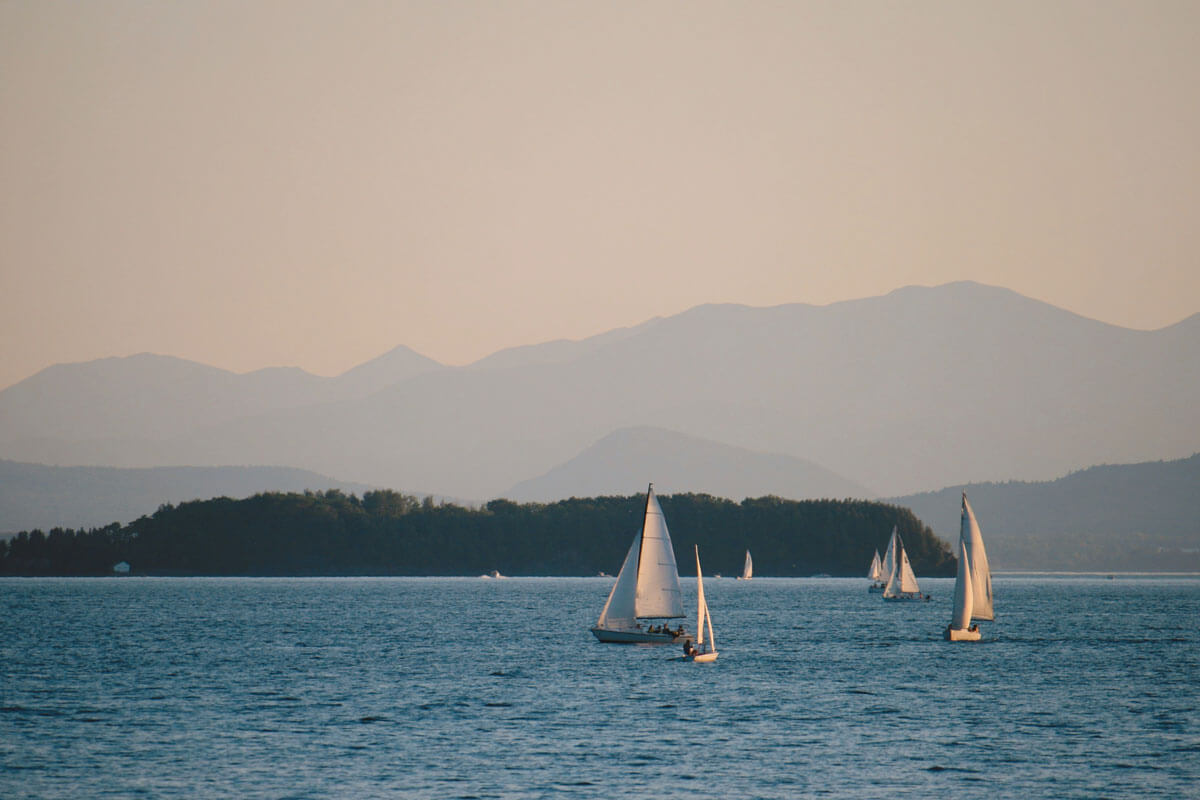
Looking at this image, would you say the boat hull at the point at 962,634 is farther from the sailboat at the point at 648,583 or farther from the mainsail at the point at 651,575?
the mainsail at the point at 651,575

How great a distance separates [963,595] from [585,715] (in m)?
53.1

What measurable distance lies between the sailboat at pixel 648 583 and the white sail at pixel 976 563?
22.0 m

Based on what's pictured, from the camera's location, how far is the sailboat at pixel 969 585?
362ft

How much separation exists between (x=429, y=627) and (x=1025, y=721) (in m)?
77.9

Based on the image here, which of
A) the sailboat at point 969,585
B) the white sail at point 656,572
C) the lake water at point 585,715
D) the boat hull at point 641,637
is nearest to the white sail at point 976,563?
the sailboat at point 969,585

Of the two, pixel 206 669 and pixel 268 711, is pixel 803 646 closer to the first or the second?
pixel 206 669

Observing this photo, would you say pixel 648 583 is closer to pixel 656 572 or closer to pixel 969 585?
pixel 656 572

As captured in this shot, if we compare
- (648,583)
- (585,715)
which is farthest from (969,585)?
(585,715)

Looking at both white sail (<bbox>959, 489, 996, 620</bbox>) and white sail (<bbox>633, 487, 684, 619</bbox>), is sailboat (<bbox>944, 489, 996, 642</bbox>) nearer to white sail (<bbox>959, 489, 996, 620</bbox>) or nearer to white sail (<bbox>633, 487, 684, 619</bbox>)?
white sail (<bbox>959, 489, 996, 620</bbox>)

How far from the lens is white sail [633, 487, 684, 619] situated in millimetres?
99875

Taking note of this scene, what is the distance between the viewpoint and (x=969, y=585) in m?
115

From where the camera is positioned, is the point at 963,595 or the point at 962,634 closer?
the point at 963,595

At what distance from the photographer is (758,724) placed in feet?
228

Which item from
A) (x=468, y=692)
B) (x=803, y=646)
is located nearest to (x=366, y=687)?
(x=468, y=692)
